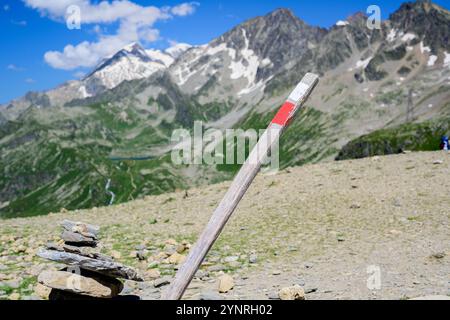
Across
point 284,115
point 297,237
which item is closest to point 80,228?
point 284,115

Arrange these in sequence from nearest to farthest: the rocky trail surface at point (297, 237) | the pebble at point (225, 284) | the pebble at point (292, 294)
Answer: the pebble at point (292, 294) < the pebble at point (225, 284) < the rocky trail surface at point (297, 237)

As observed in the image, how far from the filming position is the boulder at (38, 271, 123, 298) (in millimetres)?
10414

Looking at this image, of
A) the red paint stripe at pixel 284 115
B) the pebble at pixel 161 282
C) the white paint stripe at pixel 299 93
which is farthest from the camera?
the pebble at pixel 161 282

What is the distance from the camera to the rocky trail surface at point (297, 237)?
40.9 feet

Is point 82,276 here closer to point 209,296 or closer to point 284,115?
point 209,296

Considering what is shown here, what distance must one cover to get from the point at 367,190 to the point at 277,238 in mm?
8407

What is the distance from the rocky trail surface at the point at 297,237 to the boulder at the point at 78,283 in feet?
5.79

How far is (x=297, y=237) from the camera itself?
1812 centimetres

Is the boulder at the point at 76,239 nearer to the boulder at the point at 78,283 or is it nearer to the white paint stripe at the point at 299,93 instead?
the boulder at the point at 78,283

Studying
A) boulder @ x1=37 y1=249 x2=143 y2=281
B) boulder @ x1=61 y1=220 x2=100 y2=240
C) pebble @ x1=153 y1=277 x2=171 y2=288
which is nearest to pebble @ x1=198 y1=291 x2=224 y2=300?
pebble @ x1=153 y1=277 x2=171 y2=288

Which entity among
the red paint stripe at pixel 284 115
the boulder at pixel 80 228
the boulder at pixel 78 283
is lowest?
the boulder at pixel 78 283

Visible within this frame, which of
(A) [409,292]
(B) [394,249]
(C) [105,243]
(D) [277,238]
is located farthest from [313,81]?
(C) [105,243]

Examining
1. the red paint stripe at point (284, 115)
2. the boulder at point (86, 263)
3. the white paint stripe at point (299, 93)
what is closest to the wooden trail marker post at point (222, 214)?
the red paint stripe at point (284, 115)

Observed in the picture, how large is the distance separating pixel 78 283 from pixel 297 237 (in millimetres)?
10115
